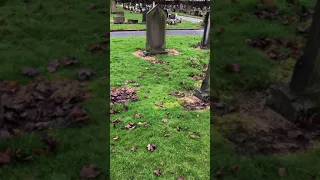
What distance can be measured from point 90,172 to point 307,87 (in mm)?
4517

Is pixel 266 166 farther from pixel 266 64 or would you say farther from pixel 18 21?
pixel 18 21

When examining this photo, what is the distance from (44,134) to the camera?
5.11 meters

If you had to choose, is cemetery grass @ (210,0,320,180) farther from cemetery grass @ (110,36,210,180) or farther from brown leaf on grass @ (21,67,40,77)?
brown leaf on grass @ (21,67,40,77)

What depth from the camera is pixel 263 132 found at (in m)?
5.53

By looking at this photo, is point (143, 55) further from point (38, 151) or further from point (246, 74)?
point (38, 151)

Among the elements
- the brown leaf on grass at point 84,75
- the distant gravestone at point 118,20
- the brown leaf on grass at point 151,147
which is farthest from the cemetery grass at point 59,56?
the distant gravestone at point 118,20

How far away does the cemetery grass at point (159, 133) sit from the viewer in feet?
14.8

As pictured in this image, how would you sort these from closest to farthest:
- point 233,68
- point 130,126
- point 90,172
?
point 90,172 → point 130,126 → point 233,68

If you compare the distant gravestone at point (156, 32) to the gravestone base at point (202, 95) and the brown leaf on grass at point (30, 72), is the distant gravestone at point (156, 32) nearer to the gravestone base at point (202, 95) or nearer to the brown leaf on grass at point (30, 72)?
the brown leaf on grass at point (30, 72)

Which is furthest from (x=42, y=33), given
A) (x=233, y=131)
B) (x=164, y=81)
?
(x=233, y=131)

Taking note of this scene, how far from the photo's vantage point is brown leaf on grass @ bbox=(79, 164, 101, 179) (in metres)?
4.19

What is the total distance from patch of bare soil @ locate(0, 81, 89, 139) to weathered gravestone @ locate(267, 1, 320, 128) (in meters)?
4.20

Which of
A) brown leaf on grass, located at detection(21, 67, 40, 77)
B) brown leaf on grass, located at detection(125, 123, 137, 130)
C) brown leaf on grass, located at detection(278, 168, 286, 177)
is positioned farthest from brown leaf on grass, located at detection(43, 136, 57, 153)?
brown leaf on grass, located at detection(21, 67, 40, 77)

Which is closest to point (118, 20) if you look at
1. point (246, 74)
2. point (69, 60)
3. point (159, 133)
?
point (69, 60)
